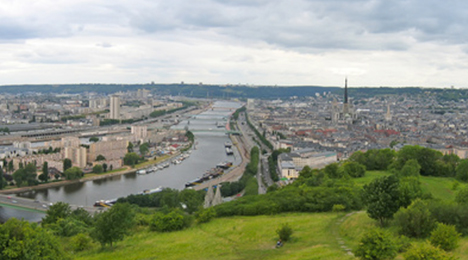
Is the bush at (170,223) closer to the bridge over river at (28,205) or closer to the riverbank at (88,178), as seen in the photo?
the bridge over river at (28,205)

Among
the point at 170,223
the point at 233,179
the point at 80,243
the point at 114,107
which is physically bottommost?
the point at 233,179

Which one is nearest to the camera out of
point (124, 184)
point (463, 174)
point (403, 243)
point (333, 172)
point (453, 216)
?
point (403, 243)

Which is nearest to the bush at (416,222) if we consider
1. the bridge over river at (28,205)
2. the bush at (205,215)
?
the bush at (205,215)

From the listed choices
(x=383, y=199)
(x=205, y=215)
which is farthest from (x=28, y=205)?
(x=383, y=199)

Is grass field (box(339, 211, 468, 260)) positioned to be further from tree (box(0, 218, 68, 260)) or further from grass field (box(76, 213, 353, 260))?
tree (box(0, 218, 68, 260))

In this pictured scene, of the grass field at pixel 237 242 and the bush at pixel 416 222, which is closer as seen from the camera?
the bush at pixel 416 222

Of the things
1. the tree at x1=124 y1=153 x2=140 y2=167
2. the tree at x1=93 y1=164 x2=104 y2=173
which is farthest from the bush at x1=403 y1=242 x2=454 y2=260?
the tree at x1=124 y1=153 x2=140 y2=167

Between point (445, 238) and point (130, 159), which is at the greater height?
point (445, 238)

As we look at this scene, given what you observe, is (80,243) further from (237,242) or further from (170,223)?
(237,242)
